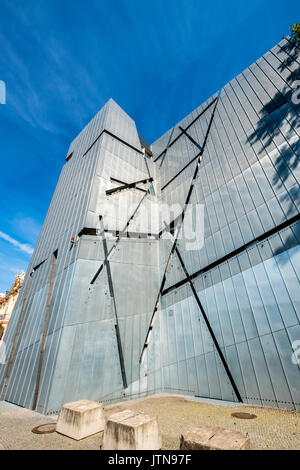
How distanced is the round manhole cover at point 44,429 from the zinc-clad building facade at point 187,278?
5.56ft

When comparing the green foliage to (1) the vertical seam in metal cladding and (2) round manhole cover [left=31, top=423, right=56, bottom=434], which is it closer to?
(1) the vertical seam in metal cladding

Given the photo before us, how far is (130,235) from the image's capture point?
12852 millimetres

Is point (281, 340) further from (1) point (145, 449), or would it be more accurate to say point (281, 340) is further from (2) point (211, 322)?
(1) point (145, 449)

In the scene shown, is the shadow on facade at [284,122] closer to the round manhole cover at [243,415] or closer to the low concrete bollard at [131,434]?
the round manhole cover at [243,415]

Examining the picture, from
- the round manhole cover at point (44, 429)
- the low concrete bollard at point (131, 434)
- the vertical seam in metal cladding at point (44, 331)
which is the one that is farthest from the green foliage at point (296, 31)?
the round manhole cover at point (44, 429)

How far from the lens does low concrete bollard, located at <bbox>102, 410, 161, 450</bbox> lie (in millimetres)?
3553

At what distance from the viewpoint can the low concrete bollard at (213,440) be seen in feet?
9.59

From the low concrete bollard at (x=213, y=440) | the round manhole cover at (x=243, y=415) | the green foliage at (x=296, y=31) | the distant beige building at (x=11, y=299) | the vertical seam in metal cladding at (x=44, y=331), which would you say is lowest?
the round manhole cover at (x=243, y=415)

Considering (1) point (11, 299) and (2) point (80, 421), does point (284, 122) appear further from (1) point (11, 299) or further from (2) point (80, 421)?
(1) point (11, 299)

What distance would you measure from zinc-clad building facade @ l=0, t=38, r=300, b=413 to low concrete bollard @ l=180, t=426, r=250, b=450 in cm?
478

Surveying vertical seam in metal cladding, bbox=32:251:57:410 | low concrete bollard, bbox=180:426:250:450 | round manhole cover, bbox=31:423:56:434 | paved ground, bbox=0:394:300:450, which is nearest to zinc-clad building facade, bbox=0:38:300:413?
vertical seam in metal cladding, bbox=32:251:57:410
